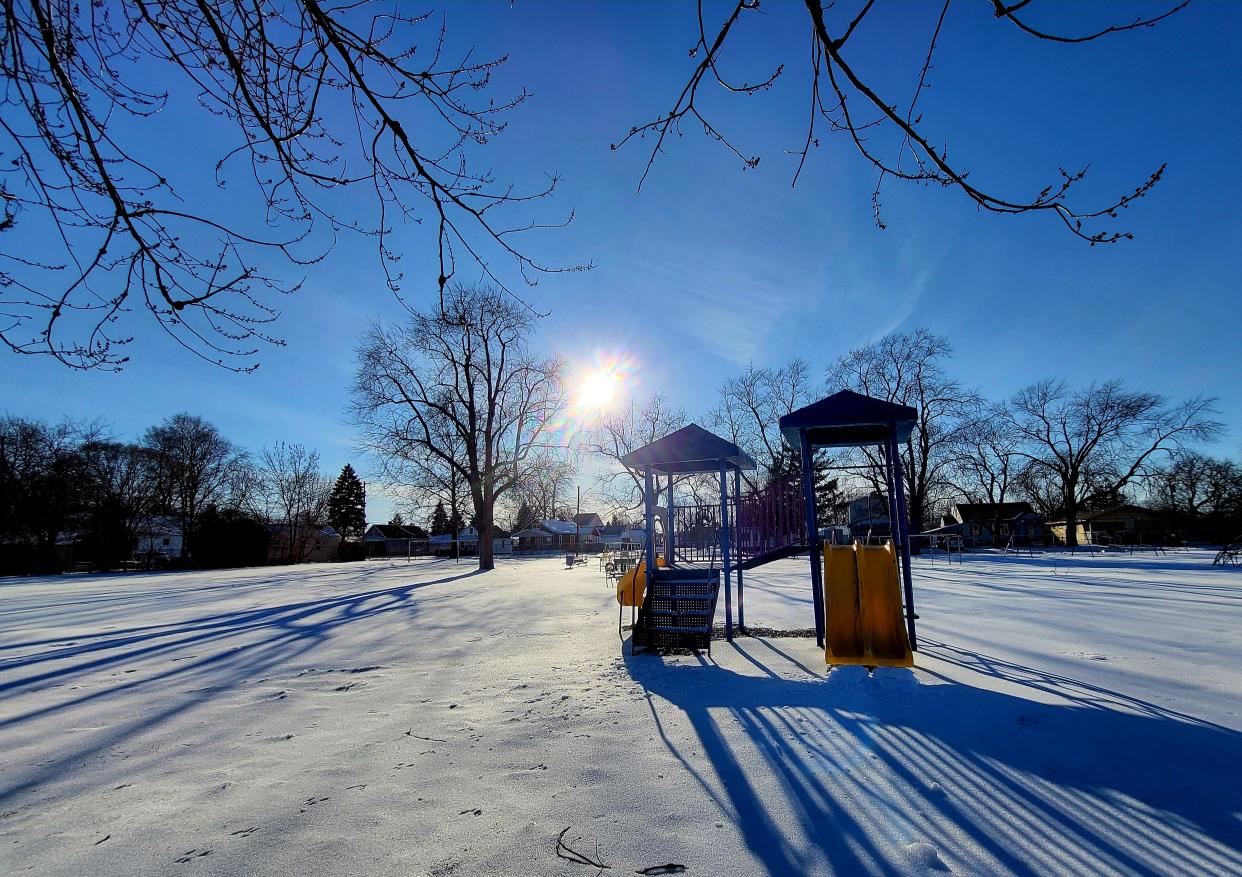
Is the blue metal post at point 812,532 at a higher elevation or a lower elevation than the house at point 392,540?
higher

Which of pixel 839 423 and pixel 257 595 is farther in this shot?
pixel 257 595

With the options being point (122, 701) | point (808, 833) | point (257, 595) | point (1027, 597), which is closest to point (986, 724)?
point (808, 833)

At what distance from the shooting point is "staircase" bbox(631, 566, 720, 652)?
6980mm

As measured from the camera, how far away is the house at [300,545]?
44.1 m

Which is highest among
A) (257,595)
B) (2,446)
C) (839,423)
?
(2,446)

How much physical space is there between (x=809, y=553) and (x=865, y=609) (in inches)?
65.2

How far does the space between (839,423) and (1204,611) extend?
7249mm

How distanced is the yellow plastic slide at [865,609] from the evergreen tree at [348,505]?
74706 mm

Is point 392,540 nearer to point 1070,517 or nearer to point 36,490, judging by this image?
point 36,490

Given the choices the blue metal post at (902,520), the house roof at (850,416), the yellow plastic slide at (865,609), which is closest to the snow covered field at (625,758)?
the yellow plastic slide at (865,609)

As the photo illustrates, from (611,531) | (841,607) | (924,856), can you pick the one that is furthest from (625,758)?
(611,531)

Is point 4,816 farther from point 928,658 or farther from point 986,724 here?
point 928,658

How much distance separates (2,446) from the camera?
3375 cm

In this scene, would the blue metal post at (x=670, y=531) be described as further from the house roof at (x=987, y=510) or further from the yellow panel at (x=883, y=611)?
the house roof at (x=987, y=510)
